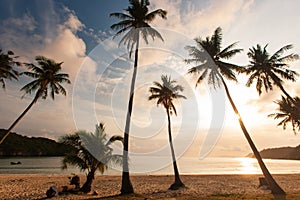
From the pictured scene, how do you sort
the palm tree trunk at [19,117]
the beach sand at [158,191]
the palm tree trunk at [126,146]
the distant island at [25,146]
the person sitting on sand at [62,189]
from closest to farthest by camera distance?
1. the beach sand at [158,191]
2. the person sitting on sand at [62,189]
3. the palm tree trunk at [126,146]
4. the palm tree trunk at [19,117]
5. the distant island at [25,146]

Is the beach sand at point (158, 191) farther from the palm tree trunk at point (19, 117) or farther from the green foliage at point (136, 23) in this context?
the green foliage at point (136, 23)

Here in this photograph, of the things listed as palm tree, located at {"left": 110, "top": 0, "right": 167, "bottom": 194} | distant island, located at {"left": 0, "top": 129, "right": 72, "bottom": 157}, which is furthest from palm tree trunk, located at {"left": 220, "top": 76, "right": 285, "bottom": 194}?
distant island, located at {"left": 0, "top": 129, "right": 72, "bottom": 157}

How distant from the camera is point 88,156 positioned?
18266 millimetres

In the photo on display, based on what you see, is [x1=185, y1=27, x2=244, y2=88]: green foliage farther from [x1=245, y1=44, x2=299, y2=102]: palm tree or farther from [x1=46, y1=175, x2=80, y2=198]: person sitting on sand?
[x1=46, y1=175, x2=80, y2=198]: person sitting on sand

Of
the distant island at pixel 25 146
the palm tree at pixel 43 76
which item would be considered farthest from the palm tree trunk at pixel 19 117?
the distant island at pixel 25 146

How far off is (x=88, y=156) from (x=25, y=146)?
17139 cm

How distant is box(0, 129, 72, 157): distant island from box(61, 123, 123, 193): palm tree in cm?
14789

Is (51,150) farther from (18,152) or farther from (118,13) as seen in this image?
(118,13)

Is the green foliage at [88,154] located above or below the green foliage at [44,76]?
below

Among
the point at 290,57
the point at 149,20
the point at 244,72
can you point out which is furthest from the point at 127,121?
the point at 290,57

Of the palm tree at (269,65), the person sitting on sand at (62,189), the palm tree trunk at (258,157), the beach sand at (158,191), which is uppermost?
the palm tree at (269,65)

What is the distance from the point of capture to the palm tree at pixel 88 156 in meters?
18.2

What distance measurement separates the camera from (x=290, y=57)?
21859 millimetres

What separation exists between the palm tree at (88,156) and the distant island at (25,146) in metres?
148
